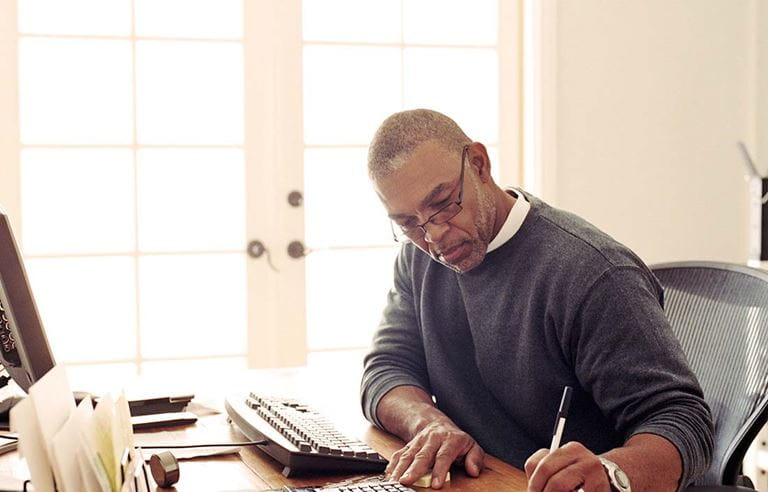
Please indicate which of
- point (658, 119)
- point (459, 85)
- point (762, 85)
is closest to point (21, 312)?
point (459, 85)

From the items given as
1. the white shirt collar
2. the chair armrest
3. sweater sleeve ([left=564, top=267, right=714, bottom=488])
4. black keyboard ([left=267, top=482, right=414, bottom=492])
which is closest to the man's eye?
the white shirt collar

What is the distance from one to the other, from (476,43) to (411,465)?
7.88 ft

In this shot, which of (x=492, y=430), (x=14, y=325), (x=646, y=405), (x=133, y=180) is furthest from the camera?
(x=133, y=180)

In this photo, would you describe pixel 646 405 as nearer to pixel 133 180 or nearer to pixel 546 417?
pixel 546 417

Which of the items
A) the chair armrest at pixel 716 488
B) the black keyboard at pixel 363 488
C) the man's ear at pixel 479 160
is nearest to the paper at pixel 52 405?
the black keyboard at pixel 363 488

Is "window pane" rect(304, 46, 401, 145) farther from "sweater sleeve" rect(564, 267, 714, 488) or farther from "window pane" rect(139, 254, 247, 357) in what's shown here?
"sweater sleeve" rect(564, 267, 714, 488)

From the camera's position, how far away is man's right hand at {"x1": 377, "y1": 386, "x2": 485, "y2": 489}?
53.5 inches

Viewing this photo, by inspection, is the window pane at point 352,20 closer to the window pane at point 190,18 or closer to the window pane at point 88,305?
the window pane at point 190,18

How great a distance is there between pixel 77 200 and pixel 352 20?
42.8 inches

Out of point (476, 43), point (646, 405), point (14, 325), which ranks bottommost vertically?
point (646, 405)

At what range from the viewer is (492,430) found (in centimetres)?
175

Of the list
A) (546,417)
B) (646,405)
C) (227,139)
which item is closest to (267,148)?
(227,139)

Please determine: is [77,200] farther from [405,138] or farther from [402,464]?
[402,464]

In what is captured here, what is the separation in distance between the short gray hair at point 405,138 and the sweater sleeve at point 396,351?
1.18 feet
